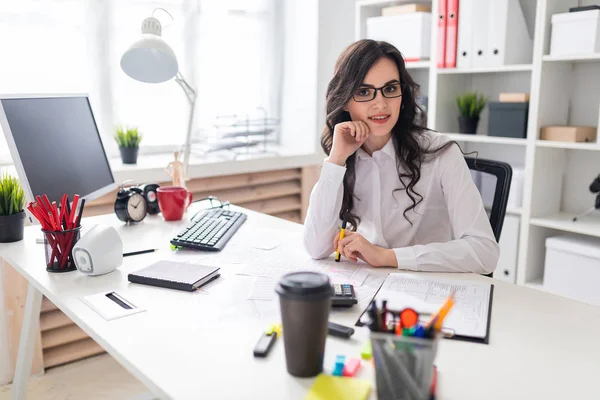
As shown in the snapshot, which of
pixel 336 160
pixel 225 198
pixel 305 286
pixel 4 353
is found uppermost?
pixel 336 160

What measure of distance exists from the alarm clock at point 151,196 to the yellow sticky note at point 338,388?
4.13 ft

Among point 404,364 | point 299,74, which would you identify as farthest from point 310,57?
point 404,364

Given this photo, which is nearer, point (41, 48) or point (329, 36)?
point (41, 48)

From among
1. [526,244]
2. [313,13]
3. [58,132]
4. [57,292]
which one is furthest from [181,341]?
[313,13]

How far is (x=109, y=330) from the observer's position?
1052mm

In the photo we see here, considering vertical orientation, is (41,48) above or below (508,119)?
above

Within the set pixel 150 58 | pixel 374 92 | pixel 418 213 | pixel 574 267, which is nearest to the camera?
pixel 374 92

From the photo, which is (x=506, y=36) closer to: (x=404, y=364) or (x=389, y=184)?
(x=389, y=184)

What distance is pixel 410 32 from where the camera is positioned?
2.99 m

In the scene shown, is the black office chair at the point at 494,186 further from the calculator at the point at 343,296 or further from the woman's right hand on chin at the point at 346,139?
the calculator at the point at 343,296

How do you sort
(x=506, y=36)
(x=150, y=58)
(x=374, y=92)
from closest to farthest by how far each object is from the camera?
(x=374, y=92), (x=150, y=58), (x=506, y=36)

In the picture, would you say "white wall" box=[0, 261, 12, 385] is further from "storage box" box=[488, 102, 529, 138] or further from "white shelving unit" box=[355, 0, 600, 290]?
"storage box" box=[488, 102, 529, 138]

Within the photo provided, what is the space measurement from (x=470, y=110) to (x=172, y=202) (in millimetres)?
1718

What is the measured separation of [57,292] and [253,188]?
1.84 meters
